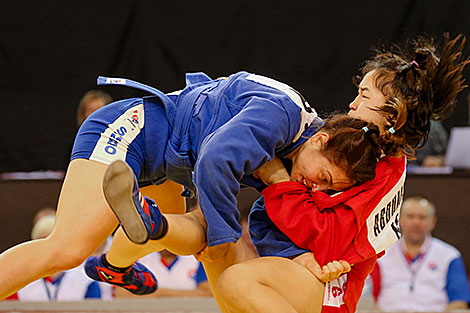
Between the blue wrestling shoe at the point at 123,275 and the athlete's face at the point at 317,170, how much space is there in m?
0.73

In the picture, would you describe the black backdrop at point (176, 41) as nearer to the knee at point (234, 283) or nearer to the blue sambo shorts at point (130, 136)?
the blue sambo shorts at point (130, 136)

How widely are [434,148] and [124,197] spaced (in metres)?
3.39

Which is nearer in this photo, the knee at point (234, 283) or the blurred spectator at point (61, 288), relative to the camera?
the knee at point (234, 283)

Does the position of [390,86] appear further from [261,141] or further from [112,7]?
[112,7]

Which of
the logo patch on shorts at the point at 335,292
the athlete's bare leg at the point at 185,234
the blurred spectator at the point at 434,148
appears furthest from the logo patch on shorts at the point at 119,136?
the blurred spectator at the point at 434,148

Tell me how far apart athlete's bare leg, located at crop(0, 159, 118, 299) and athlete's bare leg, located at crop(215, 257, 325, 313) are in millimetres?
372

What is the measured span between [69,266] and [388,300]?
7.45 ft

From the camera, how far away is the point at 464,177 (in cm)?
379

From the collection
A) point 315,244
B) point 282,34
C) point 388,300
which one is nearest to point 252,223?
point 315,244

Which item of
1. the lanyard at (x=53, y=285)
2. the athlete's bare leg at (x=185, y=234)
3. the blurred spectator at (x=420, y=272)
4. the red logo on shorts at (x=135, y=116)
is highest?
the red logo on shorts at (x=135, y=116)

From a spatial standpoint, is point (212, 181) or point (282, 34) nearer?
point (212, 181)

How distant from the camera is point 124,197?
5.05ft

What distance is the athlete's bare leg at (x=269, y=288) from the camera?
1710 millimetres

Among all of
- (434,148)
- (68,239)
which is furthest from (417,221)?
(68,239)
